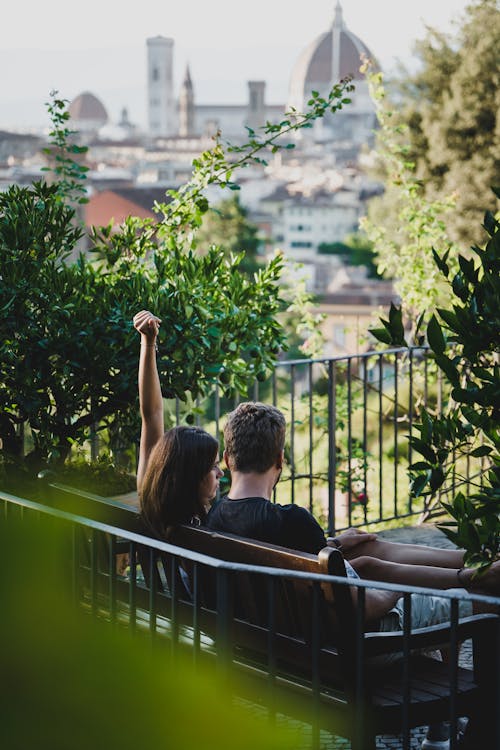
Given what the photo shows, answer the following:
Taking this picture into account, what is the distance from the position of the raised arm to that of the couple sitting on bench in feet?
0.81

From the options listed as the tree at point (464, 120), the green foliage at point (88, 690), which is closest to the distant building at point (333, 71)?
the tree at point (464, 120)

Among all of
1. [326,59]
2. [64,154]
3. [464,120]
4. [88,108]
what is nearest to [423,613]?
[64,154]

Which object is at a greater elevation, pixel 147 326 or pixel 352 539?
pixel 147 326

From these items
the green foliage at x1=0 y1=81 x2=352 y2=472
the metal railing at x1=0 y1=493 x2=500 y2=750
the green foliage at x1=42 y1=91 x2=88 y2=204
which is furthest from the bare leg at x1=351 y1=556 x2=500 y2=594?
the green foliage at x1=42 y1=91 x2=88 y2=204

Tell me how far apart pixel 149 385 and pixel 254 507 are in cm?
69

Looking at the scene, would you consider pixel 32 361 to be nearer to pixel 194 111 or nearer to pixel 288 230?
pixel 288 230

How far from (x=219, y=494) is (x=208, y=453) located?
2.18m

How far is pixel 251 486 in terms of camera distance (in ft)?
9.59

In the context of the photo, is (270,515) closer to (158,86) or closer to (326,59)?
(326,59)

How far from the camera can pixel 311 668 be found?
2.54 meters

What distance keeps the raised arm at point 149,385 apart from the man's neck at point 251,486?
1.58 feet

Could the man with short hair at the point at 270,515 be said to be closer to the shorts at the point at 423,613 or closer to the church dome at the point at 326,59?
the shorts at the point at 423,613

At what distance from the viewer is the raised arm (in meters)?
3.34

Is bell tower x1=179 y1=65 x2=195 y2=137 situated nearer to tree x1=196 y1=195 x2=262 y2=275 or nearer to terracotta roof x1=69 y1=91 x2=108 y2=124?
terracotta roof x1=69 y1=91 x2=108 y2=124
